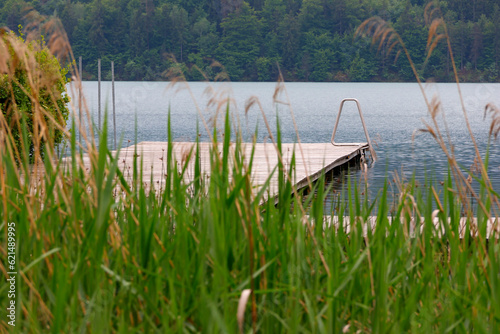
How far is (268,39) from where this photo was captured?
184 ft

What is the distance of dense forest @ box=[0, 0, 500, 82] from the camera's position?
41.1m

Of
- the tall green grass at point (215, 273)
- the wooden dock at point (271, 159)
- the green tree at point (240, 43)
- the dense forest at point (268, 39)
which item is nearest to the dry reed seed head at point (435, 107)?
the tall green grass at point (215, 273)

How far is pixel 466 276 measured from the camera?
7.77 feet

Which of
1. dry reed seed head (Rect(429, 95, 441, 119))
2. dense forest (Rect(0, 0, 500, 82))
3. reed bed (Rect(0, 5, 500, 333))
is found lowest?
reed bed (Rect(0, 5, 500, 333))

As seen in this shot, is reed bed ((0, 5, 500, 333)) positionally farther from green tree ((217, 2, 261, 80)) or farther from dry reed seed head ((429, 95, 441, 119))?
green tree ((217, 2, 261, 80))

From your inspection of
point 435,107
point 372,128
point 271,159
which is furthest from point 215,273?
point 372,128

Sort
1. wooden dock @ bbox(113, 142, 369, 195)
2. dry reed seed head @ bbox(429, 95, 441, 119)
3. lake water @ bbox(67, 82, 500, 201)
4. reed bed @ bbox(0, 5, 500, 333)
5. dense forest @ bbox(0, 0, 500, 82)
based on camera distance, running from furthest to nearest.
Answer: dense forest @ bbox(0, 0, 500, 82), lake water @ bbox(67, 82, 500, 201), wooden dock @ bbox(113, 142, 369, 195), dry reed seed head @ bbox(429, 95, 441, 119), reed bed @ bbox(0, 5, 500, 333)

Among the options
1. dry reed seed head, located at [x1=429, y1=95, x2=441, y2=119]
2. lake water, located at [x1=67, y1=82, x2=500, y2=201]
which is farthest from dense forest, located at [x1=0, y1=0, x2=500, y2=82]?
dry reed seed head, located at [x1=429, y1=95, x2=441, y2=119]

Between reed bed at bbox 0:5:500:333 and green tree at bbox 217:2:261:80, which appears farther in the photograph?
green tree at bbox 217:2:261:80

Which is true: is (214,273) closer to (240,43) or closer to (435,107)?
(435,107)

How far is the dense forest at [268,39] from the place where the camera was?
135 feet

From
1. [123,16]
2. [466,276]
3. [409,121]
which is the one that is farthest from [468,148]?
[123,16]

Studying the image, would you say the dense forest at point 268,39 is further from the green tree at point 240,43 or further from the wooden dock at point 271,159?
the wooden dock at point 271,159

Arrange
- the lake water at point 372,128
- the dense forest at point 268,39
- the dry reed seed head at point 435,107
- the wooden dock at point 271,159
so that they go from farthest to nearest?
the dense forest at point 268,39 < the lake water at point 372,128 < the wooden dock at point 271,159 < the dry reed seed head at point 435,107
